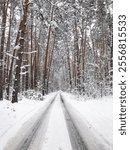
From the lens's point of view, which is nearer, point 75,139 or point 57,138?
point 75,139

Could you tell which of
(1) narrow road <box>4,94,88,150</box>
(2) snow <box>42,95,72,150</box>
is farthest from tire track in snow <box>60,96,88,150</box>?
(2) snow <box>42,95,72,150</box>

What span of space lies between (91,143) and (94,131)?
161cm

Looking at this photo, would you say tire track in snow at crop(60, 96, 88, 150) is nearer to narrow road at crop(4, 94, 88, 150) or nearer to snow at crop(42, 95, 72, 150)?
narrow road at crop(4, 94, 88, 150)

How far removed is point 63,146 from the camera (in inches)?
277

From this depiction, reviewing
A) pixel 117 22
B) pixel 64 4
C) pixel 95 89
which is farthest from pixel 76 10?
pixel 117 22

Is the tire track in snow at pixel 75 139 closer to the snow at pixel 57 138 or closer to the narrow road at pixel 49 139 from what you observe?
the narrow road at pixel 49 139

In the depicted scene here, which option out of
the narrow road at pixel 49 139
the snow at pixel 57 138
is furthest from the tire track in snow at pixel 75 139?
the snow at pixel 57 138

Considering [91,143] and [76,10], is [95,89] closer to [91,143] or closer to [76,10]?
[76,10]

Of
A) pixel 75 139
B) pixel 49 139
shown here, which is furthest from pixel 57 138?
pixel 75 139

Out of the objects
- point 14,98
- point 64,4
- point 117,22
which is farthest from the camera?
point 64,4

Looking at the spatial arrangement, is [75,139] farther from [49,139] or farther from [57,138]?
[49,139]

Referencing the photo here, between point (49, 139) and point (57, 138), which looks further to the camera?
point (57, 138)

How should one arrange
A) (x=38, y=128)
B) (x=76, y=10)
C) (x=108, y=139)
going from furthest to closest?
(x=76, y=10)
(x=38, y=128)
(x=108, y=139)

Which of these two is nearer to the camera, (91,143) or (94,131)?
(91,143)
